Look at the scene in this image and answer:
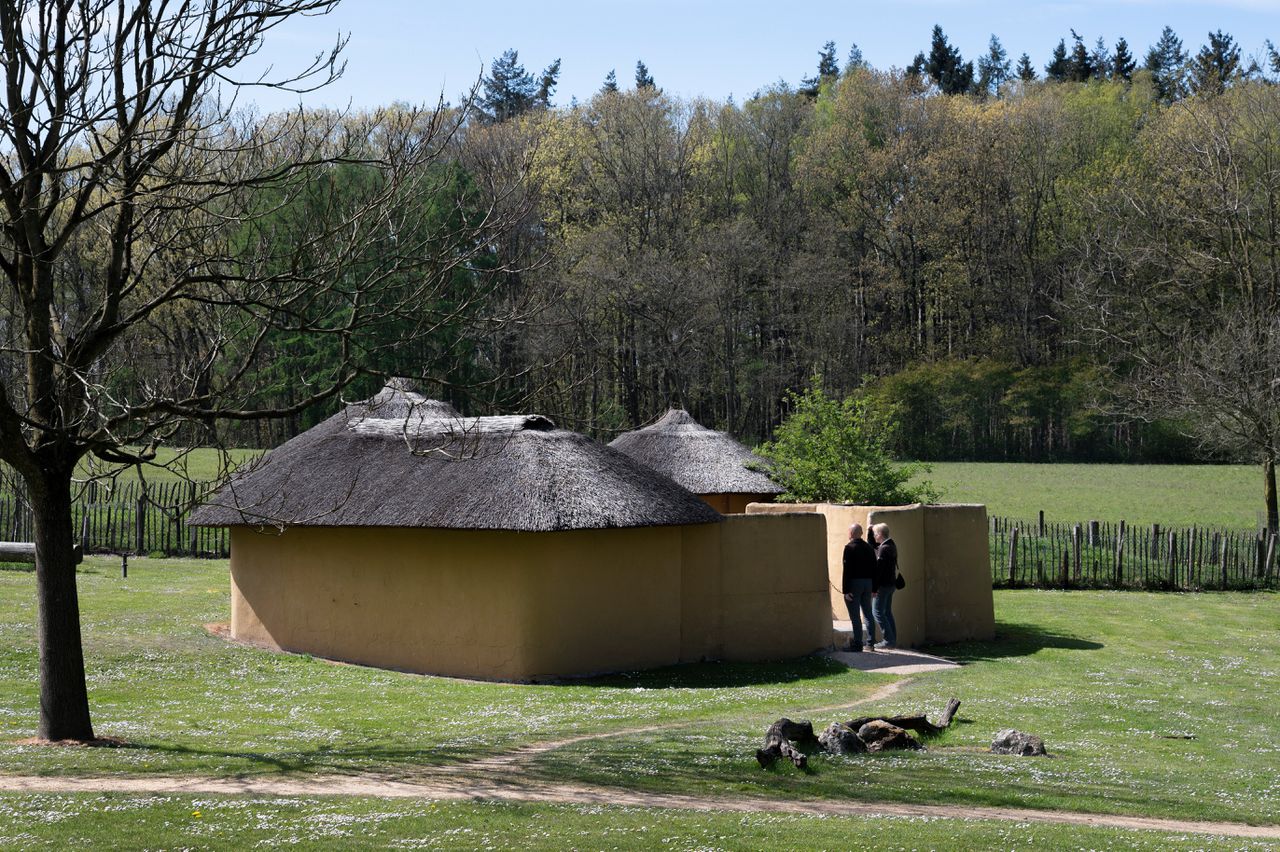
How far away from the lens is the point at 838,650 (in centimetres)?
1902

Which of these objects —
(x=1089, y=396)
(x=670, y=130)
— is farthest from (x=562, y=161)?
(x=1089, y=396)

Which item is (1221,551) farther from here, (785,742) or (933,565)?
(785,742)

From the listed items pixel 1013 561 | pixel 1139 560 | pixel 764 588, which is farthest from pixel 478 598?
pixel 1139 560

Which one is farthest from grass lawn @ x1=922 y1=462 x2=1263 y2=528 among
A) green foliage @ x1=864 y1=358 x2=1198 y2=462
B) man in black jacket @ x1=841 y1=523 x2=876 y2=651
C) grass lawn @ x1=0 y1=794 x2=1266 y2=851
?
grass lawn @ x1=0 y1=794 x2=1266 y2=851

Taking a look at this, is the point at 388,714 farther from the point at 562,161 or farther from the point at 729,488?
the point at 562,161

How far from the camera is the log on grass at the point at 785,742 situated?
10.4m

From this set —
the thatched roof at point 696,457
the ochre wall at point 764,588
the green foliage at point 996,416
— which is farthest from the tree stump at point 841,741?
the green foliage at point 996,416

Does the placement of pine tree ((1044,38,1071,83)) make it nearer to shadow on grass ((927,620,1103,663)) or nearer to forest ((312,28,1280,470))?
forest ((312,28,1280,470))

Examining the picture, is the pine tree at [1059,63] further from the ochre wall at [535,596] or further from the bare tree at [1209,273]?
the ochre wall at [535,596]

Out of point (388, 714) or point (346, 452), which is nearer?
point (388, 714)

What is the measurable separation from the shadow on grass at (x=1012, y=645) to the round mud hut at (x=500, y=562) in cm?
245

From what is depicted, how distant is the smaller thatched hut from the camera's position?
27016mm

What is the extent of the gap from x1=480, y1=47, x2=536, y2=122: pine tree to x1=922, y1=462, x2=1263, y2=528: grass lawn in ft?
107

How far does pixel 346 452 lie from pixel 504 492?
3568 millimetres
